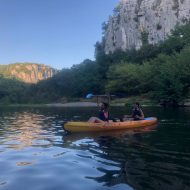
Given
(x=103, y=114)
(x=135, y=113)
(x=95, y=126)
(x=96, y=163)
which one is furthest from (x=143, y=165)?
(x=135, y=113)

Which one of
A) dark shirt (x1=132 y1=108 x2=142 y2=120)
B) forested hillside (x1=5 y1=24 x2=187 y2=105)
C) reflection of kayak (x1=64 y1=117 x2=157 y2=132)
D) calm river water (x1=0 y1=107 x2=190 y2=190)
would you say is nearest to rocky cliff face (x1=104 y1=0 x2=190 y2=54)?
forested hillside (x1=5 y1=24 x2=187 y2=105)

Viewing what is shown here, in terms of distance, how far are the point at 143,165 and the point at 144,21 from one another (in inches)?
3737

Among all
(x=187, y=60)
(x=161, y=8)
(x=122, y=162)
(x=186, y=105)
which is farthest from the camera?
(x=161, y=8)

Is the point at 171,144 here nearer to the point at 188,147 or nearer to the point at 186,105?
the point at 188,147

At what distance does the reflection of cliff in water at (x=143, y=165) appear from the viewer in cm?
773

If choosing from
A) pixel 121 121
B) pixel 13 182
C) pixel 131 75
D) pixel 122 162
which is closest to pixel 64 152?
pixel 122 162

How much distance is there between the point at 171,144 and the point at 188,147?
1037mm

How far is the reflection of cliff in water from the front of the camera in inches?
304

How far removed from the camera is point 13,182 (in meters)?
7.89

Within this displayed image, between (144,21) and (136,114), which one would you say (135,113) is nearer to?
(136,114)

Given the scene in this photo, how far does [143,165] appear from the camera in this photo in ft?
31.4

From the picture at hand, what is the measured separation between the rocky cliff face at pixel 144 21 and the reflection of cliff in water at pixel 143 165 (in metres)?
84.4

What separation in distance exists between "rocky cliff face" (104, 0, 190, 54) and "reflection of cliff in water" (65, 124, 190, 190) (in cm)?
8444

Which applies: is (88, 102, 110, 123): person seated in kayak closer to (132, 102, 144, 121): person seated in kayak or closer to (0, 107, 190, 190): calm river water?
(132, 102, 144, 121): person seated in kayak
